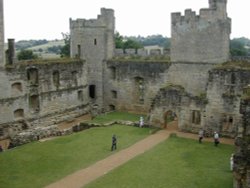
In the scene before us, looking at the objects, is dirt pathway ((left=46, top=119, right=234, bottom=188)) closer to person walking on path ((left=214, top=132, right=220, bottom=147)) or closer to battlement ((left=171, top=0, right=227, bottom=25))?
person walking on path ((left=214, top=132, right=220, bottom=147))

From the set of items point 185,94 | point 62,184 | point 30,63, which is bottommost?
point 62,184

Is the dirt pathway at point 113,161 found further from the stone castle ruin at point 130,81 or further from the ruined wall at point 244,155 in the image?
the ruined wall at point 244,155

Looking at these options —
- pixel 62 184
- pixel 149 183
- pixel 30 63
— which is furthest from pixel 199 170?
pixel 30 63

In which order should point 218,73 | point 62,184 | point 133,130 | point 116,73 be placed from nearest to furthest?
point 62,184, point 218,73, point 133,130, point 116,73

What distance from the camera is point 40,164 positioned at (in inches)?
863

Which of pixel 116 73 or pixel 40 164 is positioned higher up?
pixel 116 73

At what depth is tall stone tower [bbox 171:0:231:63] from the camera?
30.2 meters

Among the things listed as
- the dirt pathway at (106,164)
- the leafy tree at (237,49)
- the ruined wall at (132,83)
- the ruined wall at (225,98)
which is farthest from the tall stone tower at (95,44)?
the leafy tree at (237,49)

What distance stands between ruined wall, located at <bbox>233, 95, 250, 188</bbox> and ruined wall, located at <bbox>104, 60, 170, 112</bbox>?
52.3 ft

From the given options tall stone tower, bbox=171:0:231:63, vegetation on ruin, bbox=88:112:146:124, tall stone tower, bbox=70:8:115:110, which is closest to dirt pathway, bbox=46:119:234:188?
vegetation on ruin, bbox=88:112:146:124

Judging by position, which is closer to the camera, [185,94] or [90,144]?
[90,144]

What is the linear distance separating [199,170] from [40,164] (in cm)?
852

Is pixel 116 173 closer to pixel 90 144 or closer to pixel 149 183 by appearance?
pixel 149 183

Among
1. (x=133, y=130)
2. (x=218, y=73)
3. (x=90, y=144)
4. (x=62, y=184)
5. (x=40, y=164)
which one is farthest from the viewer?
(x=133, y=130)
